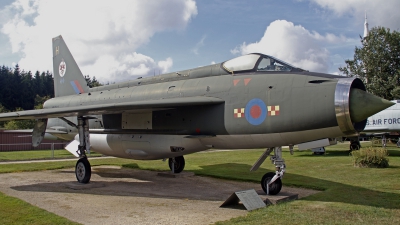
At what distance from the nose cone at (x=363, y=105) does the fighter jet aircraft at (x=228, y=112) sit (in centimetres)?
2

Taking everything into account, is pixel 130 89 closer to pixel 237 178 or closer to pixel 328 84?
pixel 237 178

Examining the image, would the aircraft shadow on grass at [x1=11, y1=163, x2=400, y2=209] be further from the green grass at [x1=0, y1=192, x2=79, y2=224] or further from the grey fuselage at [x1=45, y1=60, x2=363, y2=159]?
the green grass at [x1=0, y1=192, x2=79, y2=224]

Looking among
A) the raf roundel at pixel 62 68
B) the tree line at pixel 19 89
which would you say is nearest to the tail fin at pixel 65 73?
the raf roundel at pixel 62 68

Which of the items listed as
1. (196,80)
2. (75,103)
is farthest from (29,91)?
(196,80)

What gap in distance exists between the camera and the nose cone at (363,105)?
6.39 metres

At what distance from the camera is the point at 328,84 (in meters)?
6.95

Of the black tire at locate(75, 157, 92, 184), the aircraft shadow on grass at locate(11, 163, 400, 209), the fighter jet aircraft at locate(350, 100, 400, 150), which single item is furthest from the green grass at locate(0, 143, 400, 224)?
the fighter jet aircraft at locate(350, 100, 400, 150)

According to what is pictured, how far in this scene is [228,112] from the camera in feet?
26.9

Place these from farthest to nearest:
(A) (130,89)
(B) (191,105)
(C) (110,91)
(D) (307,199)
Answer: (C) (110,91) → (A) (130,89) → (B) (191,105) → (D) (307,199)

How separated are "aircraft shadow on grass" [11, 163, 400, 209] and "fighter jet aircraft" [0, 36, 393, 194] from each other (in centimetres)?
92

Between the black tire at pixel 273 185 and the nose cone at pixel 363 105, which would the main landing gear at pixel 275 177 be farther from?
the nose cone at pixel 363 105

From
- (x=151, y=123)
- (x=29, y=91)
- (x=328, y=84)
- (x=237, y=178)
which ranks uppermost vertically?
(x=29, y=91)

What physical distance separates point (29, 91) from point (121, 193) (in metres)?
87.9

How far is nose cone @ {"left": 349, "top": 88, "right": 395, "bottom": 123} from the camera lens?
21.0 feet
